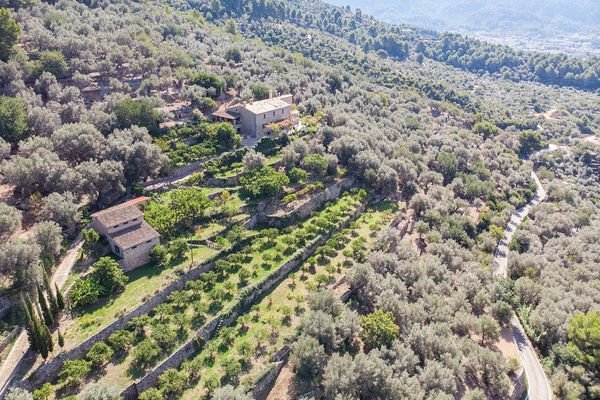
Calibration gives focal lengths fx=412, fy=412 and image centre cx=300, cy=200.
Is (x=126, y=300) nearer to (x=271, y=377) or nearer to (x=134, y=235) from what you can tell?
(x=134, y=235)

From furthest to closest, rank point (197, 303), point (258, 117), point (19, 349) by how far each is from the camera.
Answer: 1. point (258, 117)
2. point (197, 303)
3. point (19, 349)

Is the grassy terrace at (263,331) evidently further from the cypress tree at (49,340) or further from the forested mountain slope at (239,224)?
the cypress tree at (49,340)

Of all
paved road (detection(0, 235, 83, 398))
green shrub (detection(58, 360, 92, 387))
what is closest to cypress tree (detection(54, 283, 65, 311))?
paved road (detection(0, 235, 83, 398))

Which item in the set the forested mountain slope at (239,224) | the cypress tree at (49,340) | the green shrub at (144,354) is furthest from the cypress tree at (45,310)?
the green shrub at (144,354)

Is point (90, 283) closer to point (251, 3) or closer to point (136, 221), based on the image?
point (136, 221)

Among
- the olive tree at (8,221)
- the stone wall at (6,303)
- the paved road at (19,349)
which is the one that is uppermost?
the olive tree at (8,221)

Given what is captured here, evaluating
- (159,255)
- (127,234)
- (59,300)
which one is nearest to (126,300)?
(59,300)
